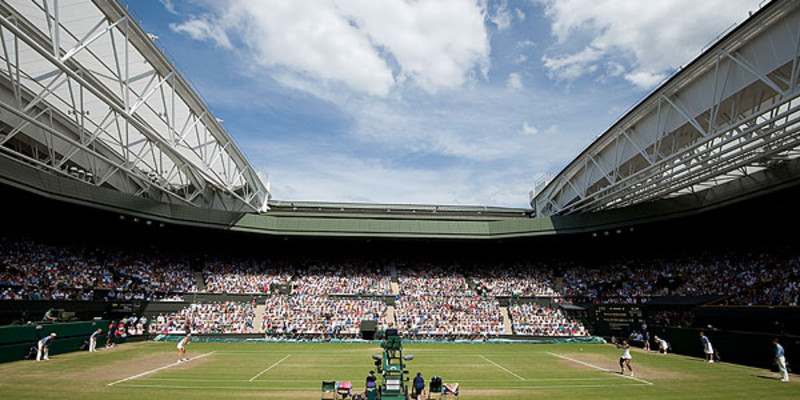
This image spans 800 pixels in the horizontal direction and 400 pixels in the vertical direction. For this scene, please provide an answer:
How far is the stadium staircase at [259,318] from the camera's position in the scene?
39500mm

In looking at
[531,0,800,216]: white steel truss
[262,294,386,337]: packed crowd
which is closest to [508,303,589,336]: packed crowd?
[531,0,800,216]: white steel truss

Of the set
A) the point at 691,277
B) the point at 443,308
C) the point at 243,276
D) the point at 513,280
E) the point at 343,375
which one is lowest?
the point at 343,375

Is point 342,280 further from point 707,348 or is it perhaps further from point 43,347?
point 707,348

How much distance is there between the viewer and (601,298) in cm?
4406

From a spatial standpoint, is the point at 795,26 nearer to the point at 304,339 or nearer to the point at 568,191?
the point at 568,191

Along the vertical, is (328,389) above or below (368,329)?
above

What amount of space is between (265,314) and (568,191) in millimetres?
31751

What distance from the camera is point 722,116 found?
25.4m

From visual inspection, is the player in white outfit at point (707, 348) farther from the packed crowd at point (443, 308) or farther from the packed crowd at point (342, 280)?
the packed crowd at point (342, 280)

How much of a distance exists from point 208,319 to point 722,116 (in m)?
40.6

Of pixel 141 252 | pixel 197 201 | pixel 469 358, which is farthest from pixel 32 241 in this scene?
pixel 469 358

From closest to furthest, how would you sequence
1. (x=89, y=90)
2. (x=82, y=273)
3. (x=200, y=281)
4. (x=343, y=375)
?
(x=89, y=90)
(x=343, y=375)
(x=82, y=273)
(x=200, y=281)

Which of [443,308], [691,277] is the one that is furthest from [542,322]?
[691,277]

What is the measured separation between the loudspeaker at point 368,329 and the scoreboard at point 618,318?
1974 centimetres
